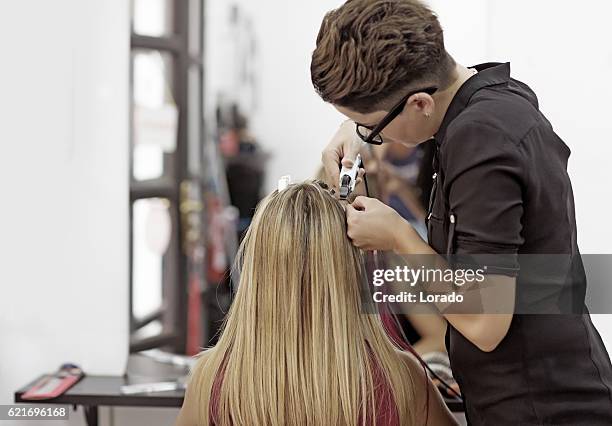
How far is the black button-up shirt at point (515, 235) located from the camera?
1006 mm

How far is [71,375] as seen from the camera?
193 centimetres

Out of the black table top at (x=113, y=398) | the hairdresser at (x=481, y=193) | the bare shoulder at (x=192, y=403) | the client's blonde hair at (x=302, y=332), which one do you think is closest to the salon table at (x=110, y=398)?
the black table top at (x=113, y=398)

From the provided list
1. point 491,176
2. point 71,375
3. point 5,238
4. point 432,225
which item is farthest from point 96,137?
point 491,176

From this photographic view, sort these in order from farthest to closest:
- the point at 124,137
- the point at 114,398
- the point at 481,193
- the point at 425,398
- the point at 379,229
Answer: the point at 124,137 < the point at 114,398 < the point at 425,398 < the point at 379,229 < the point at 481,193

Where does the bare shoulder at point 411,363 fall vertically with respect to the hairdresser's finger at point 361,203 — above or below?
below

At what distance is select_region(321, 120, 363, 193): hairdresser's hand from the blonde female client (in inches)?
7.1

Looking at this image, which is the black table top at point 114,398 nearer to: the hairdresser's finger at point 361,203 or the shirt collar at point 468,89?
the hairdresser's finger at point 361,203

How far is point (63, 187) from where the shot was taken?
1973mm

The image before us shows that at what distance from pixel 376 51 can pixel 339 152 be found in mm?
392

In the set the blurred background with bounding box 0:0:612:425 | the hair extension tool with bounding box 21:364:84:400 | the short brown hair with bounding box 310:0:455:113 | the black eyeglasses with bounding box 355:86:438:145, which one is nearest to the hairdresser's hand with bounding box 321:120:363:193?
the black eyeglasses with bounding box 355:86:438:145

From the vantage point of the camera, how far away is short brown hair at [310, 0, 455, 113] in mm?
1054

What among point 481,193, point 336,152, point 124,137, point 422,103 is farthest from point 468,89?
point 124,137

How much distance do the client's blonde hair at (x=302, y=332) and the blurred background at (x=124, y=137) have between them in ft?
2.26

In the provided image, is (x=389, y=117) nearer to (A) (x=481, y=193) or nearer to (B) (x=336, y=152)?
(A) (x=481, y=193)
